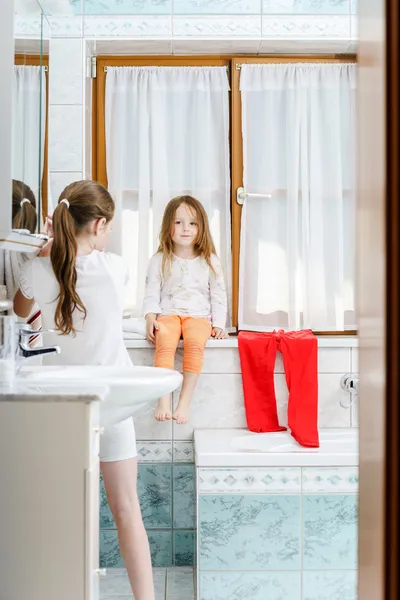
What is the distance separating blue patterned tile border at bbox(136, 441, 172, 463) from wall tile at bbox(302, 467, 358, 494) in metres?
0.64

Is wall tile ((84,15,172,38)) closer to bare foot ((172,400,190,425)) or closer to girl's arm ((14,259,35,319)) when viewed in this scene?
girl's arm ((14,259,35,319))

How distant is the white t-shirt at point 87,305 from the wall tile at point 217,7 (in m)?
1.39

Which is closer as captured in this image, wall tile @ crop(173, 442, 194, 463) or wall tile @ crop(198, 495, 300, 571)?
wall tile @ crop(198, 495, 300, 571)

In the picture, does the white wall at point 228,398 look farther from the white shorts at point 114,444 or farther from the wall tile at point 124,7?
the wall tile at point 124,7

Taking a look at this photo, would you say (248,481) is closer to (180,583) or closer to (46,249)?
(180,583)

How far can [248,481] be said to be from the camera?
7.60 ft

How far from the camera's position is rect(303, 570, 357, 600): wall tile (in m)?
2.29

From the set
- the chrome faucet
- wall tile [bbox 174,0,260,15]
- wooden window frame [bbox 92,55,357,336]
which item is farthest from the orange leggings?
wall tile [bbox 174,0,260,15]

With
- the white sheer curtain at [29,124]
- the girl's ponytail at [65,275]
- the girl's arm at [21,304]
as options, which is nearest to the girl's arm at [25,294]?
the girl's arm at [21,304]

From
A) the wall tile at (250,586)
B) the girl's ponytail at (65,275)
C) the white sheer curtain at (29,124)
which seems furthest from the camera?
the wall tile at (250,586)

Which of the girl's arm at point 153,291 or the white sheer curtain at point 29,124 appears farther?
the girl's arm at point 153,291

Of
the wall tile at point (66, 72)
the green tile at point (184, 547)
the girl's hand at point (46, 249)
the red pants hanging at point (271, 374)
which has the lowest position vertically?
the green tile at point (184, 547)

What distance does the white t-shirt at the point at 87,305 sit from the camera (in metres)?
2.02

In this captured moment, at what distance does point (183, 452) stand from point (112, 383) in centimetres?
115
